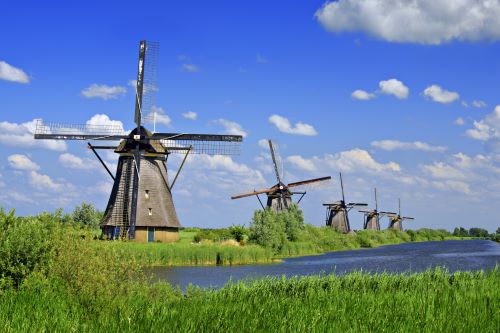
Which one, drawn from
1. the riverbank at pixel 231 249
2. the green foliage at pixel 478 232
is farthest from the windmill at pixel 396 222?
the green foliage at pixel 478 232

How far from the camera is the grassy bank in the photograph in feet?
31.7

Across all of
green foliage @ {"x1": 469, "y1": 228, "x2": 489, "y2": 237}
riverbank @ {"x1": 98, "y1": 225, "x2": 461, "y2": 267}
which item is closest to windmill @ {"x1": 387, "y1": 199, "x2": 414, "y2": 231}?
riverbank @ {"x1": 98, "y1": 225, "x2": 461, "y2": 267}

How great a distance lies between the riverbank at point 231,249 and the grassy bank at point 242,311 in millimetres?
2336

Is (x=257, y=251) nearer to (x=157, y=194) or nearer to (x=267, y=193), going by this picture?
(x=157, y=194)

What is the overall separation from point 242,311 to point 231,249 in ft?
97.1

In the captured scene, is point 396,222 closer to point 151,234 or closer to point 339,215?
point 339,215

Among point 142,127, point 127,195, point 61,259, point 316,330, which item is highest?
point 142,127

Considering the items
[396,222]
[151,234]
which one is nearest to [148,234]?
[151,234]

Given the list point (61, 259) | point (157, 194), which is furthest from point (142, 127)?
point (61, 259)

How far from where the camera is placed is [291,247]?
171ft

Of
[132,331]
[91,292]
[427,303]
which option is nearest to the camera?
[132,331]

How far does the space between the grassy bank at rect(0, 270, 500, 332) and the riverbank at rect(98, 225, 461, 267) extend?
2.34 m

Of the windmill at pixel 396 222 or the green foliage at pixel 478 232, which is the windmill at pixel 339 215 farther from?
the green foliage at pixel 478 232

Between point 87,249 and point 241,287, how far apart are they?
13.8 feet
